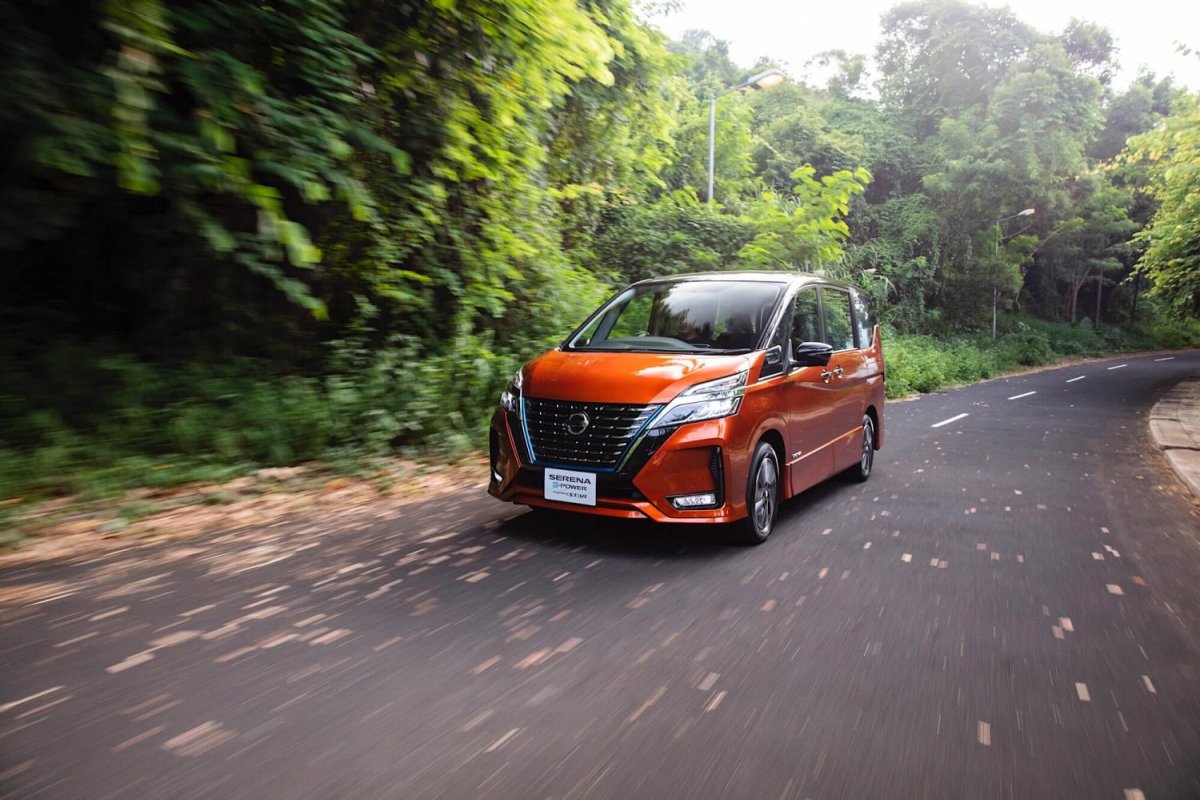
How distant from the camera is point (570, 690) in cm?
315

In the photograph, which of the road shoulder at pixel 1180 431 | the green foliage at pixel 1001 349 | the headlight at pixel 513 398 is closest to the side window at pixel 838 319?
the headlight at pixel 513 398

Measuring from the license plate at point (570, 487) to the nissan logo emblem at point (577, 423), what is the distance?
9.8 inches

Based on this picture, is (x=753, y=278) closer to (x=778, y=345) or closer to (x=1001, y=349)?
(x=778, y=345)

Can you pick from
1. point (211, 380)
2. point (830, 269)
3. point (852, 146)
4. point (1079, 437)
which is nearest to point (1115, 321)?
point (852, 146)

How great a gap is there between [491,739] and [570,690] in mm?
466

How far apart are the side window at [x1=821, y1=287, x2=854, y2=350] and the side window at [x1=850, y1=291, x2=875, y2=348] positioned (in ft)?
0.68

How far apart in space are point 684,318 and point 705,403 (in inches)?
50.6

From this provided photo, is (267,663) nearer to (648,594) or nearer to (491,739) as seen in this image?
(491,739)

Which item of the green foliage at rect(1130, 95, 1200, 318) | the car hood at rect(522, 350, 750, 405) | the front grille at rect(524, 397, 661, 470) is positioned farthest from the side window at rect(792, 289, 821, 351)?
the green foliage at rect(1130, 95, 1200, 318)

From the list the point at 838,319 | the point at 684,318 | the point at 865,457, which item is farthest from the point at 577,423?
the point at 865,457

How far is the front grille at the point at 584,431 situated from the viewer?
15.9ft

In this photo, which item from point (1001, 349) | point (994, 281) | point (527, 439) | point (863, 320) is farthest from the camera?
point (994, 281)

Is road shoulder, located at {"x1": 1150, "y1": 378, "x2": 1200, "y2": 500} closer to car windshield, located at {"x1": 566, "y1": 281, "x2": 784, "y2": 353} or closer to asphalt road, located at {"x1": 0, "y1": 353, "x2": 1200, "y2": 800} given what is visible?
asphalt road, located at {"x1": 0, "y1": 353, "x2": 1200, "y2": 800}

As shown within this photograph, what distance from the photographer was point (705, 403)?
4.95 m
